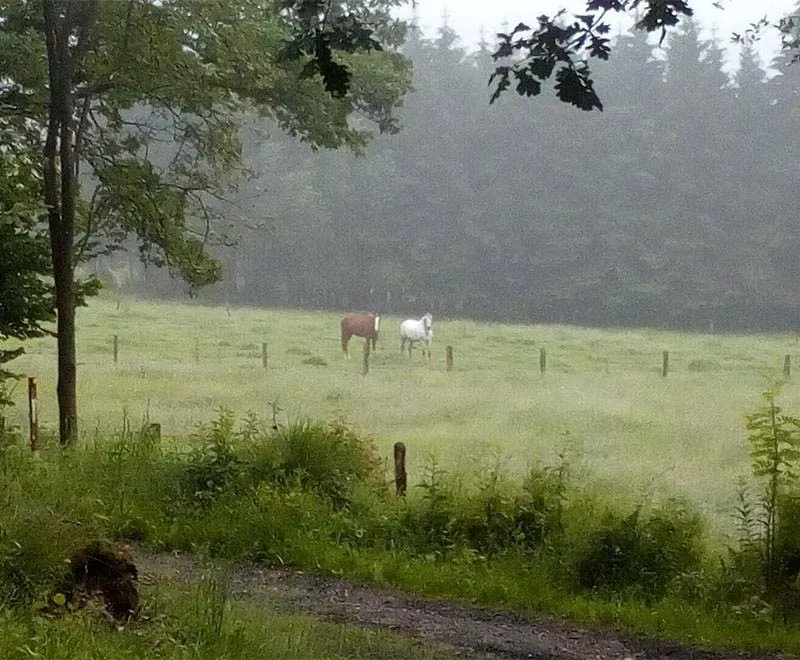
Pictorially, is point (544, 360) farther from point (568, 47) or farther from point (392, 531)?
point (568, 47)

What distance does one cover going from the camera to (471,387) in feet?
44.5

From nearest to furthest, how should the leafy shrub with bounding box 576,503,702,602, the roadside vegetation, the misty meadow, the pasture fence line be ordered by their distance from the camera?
the roadside vegetation, the misty meadow, the leafy shrub with bounding box 576,503,702,602, the pasture fence line

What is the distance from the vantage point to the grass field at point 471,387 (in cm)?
926

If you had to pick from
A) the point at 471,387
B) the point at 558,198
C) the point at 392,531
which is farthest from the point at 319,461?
the point at 558,198

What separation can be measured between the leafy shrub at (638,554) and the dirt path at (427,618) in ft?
2.21

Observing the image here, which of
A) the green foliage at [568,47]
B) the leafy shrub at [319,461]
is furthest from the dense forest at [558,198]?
the green foliage at [568,47]

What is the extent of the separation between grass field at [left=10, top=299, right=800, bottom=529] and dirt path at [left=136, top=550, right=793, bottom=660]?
1.99m

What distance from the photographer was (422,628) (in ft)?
17.4

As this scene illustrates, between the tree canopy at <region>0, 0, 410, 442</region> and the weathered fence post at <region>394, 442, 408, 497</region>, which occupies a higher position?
the tree canopy at <region>0, 0, 410, 442</region>

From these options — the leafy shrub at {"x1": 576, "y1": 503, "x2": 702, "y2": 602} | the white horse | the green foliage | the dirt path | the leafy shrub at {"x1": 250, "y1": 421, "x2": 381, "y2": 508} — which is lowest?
the dirt path

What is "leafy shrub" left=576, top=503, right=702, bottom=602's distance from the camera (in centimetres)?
603

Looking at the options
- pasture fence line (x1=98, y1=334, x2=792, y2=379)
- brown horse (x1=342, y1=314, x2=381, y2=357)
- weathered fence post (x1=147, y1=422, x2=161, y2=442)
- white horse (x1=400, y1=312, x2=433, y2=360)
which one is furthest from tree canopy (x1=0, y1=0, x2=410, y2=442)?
white horse (x1=400, y1=312, x2=433, y2=360)

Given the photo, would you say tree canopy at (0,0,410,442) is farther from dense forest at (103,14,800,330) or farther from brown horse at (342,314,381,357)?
brown horse at (342,314,381,357)

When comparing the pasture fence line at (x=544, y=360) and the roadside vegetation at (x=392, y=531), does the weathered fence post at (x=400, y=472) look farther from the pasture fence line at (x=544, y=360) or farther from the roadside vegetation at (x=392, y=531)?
the pasture fence line at (x=544, y=360)
